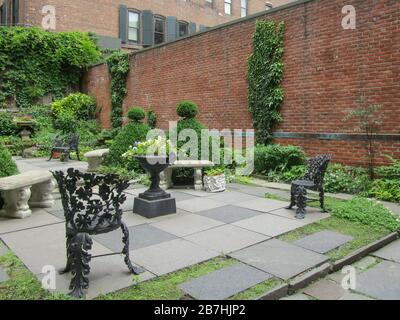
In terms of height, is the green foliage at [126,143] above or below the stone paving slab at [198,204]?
above

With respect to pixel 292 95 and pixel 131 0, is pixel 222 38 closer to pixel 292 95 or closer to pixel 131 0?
pixel 292 95

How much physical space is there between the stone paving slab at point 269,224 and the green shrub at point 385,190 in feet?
7.97

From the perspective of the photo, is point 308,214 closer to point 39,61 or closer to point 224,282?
point 224,282

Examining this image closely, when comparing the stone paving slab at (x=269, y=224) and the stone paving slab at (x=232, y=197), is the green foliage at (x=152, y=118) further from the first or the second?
the stone paving slab at (x=269, y=224)

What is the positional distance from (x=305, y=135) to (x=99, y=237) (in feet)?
20.1

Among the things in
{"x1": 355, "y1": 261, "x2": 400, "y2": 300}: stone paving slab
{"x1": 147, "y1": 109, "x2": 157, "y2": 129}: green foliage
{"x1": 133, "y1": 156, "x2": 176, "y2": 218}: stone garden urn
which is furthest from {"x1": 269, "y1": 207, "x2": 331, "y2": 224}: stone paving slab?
{"x1": 147, "y1": 109, "x2": 157, "y2": 129}: green foliage

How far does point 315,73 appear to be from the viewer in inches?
347

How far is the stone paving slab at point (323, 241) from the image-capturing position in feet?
14.3

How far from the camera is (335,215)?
5746 millimetres

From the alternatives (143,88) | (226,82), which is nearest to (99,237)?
(226,82)

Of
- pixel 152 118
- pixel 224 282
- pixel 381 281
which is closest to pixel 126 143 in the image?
pixel 152 118

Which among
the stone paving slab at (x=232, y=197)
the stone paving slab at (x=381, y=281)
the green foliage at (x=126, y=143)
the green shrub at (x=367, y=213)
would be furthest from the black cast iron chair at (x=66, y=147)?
the stone paving slab at (x=381, y=281)

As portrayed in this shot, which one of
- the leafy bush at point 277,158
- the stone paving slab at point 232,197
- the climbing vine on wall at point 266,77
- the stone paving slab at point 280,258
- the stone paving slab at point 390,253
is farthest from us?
the climbing vine on wall at point 266,77

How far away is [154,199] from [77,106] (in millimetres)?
13576
